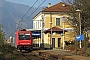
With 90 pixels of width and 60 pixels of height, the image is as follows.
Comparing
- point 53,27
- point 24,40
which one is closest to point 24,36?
point 24,40

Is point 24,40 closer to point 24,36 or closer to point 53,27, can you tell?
point 24,36

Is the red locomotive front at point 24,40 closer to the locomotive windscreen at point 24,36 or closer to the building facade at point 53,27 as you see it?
the locomotive windscreen at point 24,36

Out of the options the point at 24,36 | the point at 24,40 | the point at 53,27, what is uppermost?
the point at 53,27

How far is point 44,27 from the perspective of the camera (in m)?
63.8

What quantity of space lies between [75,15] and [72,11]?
1684 millimetres

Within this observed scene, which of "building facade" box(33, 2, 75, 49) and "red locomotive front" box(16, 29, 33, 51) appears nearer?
"red locomotive front" box(16, 29, 33, 51)

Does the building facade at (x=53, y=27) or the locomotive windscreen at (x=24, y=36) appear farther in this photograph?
the building facade at (x=53, y=27)

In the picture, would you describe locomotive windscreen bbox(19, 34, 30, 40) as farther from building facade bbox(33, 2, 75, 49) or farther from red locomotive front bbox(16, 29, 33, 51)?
building facade bbox(33, 2, 75, 49)

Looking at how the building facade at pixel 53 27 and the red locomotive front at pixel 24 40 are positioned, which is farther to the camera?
the building facade at pixel 53 27

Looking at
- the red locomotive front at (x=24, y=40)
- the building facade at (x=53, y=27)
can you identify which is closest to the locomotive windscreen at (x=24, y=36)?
the red locomotive front at (x=24, y=40)

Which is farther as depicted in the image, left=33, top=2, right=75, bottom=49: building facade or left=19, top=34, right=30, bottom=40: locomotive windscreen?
left=33, top=2, right=75, bottom=49: building facade

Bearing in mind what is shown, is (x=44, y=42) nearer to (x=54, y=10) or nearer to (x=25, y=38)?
(x=54, y=10)

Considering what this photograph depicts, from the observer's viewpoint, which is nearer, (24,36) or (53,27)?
(24,36)

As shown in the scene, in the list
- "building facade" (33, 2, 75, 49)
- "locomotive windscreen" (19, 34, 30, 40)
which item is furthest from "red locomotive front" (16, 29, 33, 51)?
"building facade" (33, 2, 75, 49)
